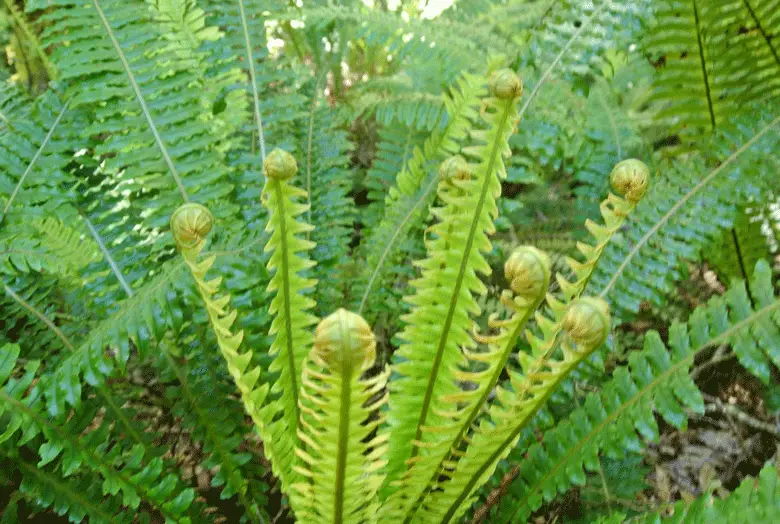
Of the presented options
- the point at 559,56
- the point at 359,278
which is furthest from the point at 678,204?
the point at 359,278

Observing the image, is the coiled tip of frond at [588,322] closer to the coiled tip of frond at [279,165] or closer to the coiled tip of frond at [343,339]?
the coiled tip of frond at [343,339]

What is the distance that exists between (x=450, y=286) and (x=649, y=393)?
29 centimetres

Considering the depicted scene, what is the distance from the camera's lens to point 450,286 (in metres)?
0.72

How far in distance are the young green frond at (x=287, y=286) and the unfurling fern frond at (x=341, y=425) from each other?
4 cm

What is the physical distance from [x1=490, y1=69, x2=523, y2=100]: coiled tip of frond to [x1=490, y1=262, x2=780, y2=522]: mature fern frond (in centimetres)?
36

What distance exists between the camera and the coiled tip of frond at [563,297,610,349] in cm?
49

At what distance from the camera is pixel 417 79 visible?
179 cm

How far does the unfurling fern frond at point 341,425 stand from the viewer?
47 cm

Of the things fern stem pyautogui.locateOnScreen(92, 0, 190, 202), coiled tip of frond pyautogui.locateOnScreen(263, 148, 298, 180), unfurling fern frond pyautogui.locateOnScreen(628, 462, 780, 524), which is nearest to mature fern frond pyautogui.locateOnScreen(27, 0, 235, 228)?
fern stem pyautogui.locateOnScreen(92, 0, 190, 202)

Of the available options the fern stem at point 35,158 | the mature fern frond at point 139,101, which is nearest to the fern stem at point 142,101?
the mature fern frond at point 139,101

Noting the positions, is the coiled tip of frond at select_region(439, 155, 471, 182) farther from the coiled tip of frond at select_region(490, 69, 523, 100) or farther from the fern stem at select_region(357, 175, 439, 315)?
the fern stem at select_region(357, 175, 439, 315)

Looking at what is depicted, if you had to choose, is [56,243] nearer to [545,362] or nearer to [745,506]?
[545,362]

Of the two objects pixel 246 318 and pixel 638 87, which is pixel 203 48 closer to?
pixel 246 318

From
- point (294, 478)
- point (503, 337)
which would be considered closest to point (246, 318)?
point (294, 478)
